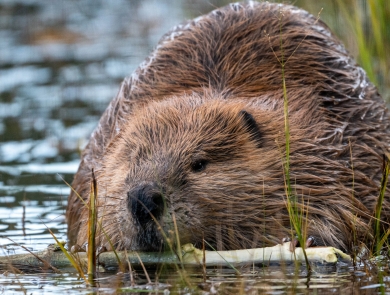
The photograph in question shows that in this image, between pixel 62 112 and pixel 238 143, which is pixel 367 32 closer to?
pixel 62 112

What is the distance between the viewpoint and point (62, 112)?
8.57 meters

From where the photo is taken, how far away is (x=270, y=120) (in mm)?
4711

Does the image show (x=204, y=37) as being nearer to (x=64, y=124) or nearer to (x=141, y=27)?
(x=64, y=124)

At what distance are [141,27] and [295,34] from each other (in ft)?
21.0

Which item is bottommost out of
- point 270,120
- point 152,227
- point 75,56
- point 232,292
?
point 232,292

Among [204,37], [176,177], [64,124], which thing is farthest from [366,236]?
[64,124]

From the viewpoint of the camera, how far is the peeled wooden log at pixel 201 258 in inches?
160

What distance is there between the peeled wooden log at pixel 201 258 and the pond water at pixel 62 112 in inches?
2.5

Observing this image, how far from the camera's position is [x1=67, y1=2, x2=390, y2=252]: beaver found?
4203mm

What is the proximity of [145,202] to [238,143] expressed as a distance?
2.53 feet

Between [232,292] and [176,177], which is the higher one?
[176,177]

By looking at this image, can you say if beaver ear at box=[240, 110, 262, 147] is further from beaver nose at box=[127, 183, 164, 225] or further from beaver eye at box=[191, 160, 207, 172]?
beaver nose at box=[127, 183, 164, 225]

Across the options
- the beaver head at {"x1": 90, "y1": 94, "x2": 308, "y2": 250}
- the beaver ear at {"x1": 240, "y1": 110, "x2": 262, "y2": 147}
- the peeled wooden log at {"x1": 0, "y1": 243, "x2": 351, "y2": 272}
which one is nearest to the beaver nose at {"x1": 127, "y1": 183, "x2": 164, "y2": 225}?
the beaver head at {"x1": 90, "y1": 94, "x2": 308, "y2": 250}

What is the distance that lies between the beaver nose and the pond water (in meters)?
0.28
